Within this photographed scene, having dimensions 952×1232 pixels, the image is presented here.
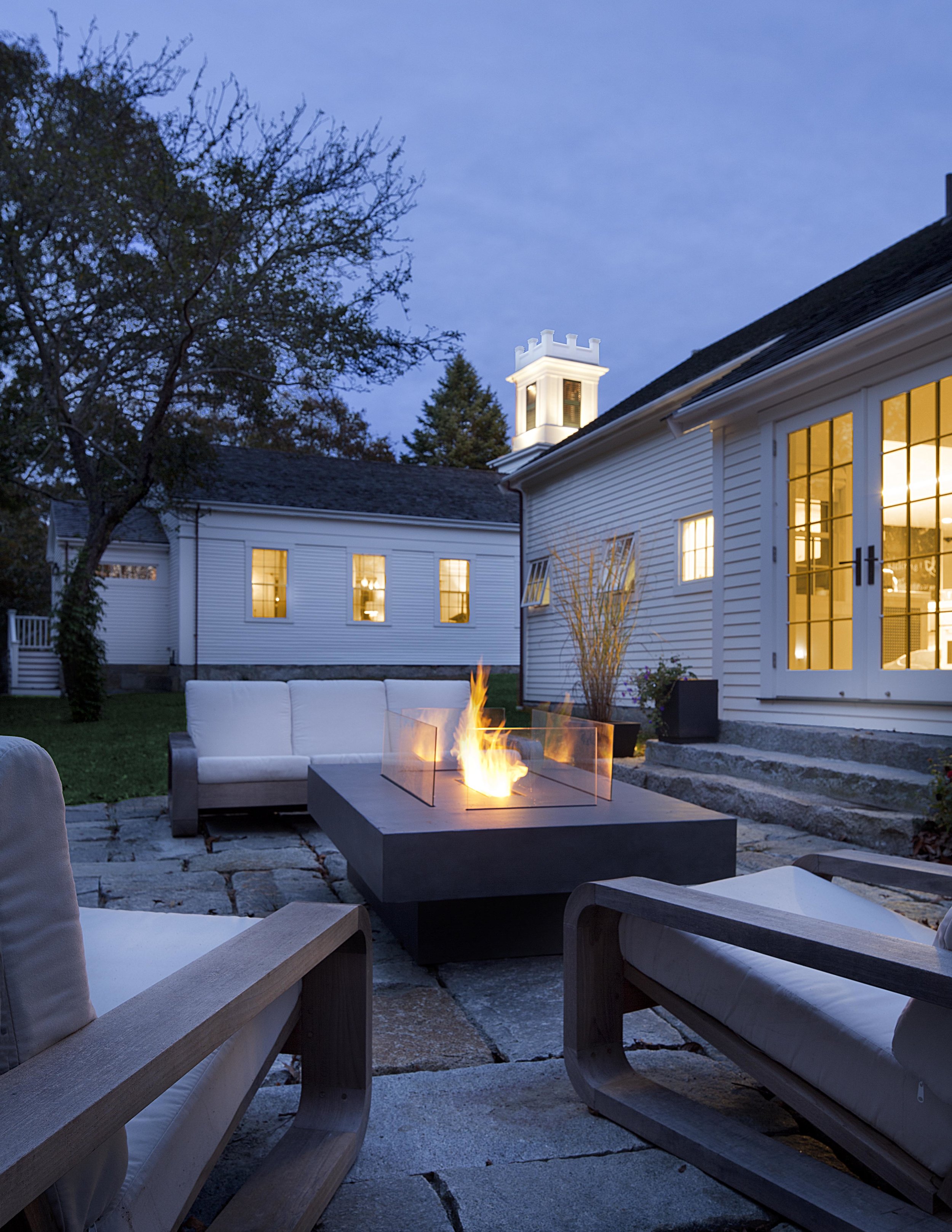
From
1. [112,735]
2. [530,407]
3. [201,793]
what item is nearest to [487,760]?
[201,793]

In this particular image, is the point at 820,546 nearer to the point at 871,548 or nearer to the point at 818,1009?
the point at 871,548

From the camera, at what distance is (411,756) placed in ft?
10.2

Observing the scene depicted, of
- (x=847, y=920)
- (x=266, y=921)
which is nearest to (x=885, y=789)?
(x=847, y=920)

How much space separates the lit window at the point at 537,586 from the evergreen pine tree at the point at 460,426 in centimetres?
2107

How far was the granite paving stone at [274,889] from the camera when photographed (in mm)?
3098

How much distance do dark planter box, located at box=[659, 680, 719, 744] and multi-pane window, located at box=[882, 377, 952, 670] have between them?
1.58 meters

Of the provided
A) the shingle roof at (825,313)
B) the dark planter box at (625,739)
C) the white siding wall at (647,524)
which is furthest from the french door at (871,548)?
the white siding wall at (647,524)

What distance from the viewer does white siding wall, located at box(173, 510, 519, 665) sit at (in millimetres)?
15539

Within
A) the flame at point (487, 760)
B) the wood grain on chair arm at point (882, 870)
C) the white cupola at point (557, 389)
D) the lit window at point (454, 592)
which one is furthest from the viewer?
the lit window at point (454, 592)

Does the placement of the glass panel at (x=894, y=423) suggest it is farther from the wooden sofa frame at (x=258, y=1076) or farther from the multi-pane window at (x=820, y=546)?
the wooden sofa frame at (x=258, y=1076)

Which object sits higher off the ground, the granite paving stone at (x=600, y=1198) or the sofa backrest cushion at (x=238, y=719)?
the sofa backrest cushion at (x=238, y=719)

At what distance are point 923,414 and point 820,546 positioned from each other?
3.62 ft

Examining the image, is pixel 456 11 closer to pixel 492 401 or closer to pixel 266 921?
pixel 492 401

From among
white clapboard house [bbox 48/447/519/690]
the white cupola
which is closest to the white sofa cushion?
the white cupola
